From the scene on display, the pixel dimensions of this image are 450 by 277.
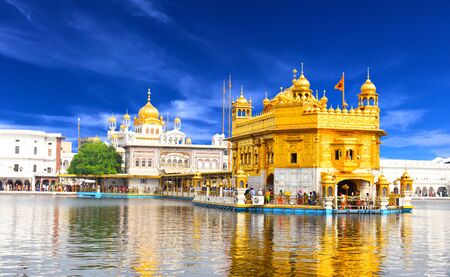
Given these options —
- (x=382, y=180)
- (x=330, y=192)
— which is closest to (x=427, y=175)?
(x=382, y=180)

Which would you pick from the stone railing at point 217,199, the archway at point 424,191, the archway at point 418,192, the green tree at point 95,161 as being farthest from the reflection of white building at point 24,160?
the archway at point 424,191

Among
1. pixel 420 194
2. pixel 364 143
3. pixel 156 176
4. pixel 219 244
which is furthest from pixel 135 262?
pixel 420 194

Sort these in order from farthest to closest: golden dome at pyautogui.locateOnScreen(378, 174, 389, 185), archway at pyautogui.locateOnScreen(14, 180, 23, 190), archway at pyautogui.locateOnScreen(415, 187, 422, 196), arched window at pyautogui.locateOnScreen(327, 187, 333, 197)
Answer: archway at pyautogui.locateOnScreen(415, 187, 422, 196) → archway at pyautogui.locateOnScreen(14, 180, 23, 190) → golden dome at pyautogui.locateOnScreen(378, 174, 389, 185) → arched window at pyautogui.locateOnScreen(327, 187, 333, 197)

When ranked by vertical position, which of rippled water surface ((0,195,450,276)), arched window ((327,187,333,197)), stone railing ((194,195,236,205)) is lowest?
rippled water surface ((0,195,450,276))

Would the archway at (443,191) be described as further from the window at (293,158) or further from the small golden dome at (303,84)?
the window at (293,158)

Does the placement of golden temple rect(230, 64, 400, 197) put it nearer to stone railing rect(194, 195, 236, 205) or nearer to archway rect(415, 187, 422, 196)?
stone railing rect(194, 195, 236, 205)

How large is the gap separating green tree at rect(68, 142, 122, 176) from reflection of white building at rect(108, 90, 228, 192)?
8.00ft

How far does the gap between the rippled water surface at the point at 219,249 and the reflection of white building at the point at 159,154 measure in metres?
61.5

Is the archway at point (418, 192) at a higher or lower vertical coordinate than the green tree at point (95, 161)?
lower

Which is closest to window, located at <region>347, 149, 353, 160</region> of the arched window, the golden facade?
the golden facade

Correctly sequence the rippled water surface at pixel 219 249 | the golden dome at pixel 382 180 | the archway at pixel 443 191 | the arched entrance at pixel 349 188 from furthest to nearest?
the archway at pixel 443 191 < the arched entrance at pixel 349 188 < the golden dome at pixel 382 180 < the rippled water surface at pixel 219 249

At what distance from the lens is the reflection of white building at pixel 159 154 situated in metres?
89.2

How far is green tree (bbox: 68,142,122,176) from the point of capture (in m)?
87.3

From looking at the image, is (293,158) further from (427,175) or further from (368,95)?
(427,175)
